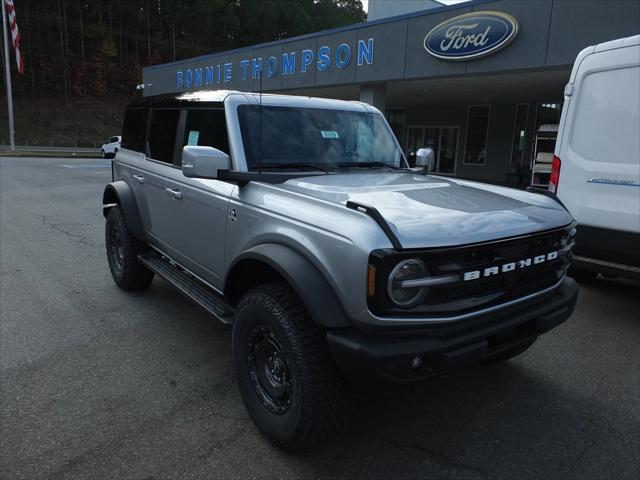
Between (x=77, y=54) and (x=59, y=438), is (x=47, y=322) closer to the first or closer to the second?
(x=59, y=438)

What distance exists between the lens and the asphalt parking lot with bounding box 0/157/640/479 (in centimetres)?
257

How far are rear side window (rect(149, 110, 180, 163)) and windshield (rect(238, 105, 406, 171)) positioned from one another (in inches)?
40.3

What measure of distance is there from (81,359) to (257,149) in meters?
2.05

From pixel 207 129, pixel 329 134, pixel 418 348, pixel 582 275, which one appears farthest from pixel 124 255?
pixel 582 275

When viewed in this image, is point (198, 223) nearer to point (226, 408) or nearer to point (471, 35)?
point (226, 408)

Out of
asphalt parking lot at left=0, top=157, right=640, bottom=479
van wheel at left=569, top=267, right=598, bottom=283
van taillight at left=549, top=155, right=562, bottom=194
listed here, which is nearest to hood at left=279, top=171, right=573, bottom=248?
asphalt parking lot at left=0, top=157, right=640, bottom=479

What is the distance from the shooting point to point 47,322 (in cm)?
433

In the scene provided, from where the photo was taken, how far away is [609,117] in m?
4.73

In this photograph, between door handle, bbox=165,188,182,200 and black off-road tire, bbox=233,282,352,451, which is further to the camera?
door handle, bbox=165,188,182,200

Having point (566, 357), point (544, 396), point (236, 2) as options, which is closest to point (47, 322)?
point (544, 396)

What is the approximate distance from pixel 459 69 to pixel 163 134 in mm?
12407

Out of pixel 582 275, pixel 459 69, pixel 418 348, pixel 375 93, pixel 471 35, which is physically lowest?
pixel 582 275

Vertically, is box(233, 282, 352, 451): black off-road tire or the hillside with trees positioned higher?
the hillside with trees

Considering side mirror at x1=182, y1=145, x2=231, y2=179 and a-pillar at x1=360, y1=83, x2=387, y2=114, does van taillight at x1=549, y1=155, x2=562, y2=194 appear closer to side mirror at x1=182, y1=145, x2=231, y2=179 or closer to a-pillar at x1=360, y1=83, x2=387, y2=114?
side mirror at x1=182, y1=145, x2=231, y2=179
